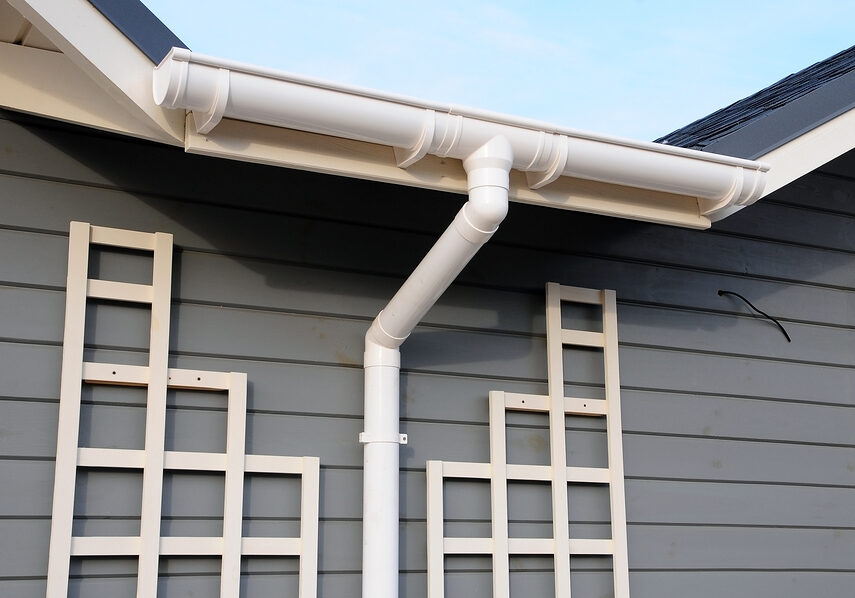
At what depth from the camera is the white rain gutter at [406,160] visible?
1951 mm

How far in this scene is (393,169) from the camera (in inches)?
90.4

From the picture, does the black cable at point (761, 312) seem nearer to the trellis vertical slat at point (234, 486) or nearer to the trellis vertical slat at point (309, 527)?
the trellis vertical slat at point (309, 527)

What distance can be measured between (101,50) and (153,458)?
0.96 metres

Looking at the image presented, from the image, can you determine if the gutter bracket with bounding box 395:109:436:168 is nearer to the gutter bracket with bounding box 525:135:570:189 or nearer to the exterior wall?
the gutter bracket with bounding box 525:135:570:189

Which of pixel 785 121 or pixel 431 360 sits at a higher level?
pixel 785 121

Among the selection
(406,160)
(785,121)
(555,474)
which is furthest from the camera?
(555,474)

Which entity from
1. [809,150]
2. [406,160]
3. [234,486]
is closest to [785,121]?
[809,150]

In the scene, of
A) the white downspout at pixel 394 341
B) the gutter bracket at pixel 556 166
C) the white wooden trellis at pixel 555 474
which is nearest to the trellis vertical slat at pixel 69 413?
the white downspout at pixel 394 341

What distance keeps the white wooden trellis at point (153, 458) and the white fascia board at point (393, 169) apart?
447mm

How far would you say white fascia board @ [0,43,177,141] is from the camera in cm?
224

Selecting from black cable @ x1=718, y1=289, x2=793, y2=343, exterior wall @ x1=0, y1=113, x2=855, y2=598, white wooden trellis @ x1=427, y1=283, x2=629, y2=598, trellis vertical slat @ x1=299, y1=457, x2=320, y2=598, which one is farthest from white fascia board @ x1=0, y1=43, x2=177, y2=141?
black cable @ x1=718, y1=289, x2=793, y2=343

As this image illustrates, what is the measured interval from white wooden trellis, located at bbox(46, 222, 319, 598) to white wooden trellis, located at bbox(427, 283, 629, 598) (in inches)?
15.0

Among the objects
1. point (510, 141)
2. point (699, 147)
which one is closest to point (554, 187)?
point (510, 141)

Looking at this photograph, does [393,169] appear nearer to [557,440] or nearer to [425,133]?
[425,133]
